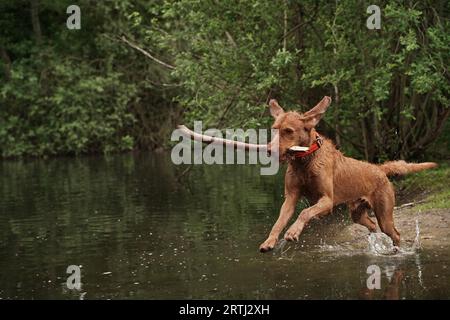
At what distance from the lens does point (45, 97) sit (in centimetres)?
3684

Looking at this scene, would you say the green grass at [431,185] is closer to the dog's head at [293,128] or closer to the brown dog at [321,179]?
the brown dog at [321,179]

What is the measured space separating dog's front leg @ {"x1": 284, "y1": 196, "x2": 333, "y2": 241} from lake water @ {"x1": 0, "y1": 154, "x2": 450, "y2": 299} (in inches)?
28.3

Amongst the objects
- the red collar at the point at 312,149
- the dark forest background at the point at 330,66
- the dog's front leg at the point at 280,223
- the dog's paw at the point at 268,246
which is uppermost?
the dark forest background at the point at 330,66

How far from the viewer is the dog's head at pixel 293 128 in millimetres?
9609

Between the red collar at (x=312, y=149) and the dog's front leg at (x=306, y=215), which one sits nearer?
the dog's front leg at (x=306, y=215)

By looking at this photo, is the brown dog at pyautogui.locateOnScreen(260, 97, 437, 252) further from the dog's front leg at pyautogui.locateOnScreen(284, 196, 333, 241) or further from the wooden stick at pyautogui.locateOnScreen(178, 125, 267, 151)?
the wooden stick at pyautogui.locateOnScreen(178, 125, 267, 151)

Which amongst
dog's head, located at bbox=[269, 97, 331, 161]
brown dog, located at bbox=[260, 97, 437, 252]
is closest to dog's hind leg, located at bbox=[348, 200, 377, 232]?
brown dog, located at bbox=[260, 97, 437, 252]

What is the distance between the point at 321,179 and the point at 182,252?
10.5ft

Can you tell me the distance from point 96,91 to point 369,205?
2724 centimetres

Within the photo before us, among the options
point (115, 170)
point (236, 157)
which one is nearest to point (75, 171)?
point (115, 170)

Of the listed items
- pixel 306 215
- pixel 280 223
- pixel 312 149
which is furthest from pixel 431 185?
pixel 280 223

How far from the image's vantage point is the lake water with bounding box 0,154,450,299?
32.9 ft

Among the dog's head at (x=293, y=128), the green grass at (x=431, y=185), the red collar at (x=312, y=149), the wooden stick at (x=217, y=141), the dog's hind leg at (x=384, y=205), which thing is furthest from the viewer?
the green grass at (x=431, y=185)

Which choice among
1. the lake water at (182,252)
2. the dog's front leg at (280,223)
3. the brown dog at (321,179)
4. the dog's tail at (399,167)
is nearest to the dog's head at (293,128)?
the brown dog at (321,179)
